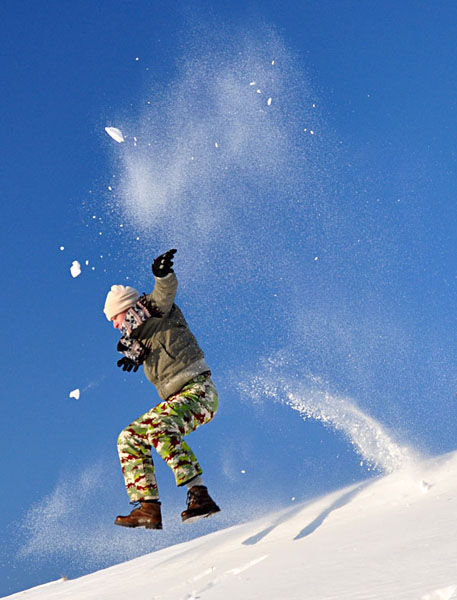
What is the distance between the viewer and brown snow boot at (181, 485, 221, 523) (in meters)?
5.56

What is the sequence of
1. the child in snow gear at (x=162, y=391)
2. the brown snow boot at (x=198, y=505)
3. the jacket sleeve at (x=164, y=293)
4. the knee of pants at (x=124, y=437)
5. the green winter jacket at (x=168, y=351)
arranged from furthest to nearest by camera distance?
1. the green winter jacket at (x=168, y=351)
2. the knee of pants at (x=124, y=437)
3. the jacket sleeve at (x=164, y=293)
4. the child in snow gear at (x=162, y=391)
5. the brown snow boot at (x=198, y=505)

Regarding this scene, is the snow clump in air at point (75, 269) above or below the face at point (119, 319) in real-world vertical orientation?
above

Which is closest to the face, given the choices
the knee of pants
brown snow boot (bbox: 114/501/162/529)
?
the knee of pants

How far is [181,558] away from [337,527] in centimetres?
197

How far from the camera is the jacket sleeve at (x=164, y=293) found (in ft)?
19.3

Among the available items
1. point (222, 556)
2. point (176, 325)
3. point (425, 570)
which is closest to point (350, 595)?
point (425, 570)

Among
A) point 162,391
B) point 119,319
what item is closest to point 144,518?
point 162,391

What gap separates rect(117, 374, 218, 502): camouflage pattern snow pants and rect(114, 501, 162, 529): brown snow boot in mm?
87

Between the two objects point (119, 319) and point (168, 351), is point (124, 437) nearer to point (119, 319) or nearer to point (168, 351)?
point (168, 351)

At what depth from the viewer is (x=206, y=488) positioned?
5.79 meters

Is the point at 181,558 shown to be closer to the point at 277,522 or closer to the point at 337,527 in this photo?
the point at 277,522

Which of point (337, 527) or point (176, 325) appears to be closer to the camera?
point (337, 527)

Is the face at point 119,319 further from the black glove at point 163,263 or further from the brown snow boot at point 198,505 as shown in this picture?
the brown snow boot at point 198,505

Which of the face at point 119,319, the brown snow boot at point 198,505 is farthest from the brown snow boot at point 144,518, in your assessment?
the face at point 119,319
